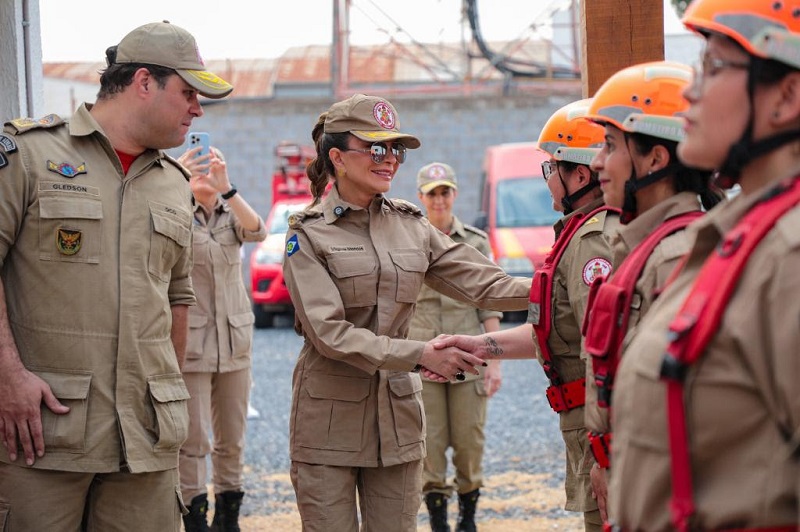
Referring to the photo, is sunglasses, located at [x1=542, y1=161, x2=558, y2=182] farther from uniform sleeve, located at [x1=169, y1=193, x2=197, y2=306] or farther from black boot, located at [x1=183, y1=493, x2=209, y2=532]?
black boot, located at [x1=183, y1=493, x2=209, y2=532]

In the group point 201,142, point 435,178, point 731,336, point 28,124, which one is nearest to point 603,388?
point 731,336

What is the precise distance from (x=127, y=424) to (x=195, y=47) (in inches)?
55.6

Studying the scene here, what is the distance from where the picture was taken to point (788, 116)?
1904 mm

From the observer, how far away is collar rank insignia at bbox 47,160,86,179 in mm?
3492

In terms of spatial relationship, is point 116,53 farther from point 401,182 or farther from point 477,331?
point 401,182

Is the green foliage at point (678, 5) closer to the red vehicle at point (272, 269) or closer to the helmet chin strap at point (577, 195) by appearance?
the red vehicle at point (272, 269)

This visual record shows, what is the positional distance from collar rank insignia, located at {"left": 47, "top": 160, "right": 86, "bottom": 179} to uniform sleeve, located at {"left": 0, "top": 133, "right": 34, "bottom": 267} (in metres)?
0.09

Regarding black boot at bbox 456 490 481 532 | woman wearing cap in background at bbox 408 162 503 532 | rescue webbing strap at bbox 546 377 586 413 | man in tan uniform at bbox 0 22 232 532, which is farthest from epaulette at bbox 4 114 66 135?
black boot at bbox 456 490 481 532

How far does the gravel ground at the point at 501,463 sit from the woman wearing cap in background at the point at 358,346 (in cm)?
264

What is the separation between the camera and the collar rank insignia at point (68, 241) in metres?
3.46

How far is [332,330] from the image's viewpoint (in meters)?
3.98

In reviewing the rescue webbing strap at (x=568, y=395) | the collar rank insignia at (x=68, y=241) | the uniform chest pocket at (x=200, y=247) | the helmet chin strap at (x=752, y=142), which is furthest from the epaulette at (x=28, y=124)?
the uniform chest pocket at (x=200, y=247)

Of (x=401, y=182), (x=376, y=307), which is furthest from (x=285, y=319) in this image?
(x=376, y=307)

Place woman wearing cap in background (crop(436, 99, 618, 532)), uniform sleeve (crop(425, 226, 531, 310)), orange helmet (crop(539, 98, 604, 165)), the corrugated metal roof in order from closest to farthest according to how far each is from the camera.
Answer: woman wearing cap in background (crop(436, 99, 618, 532)), orange helmet (crop(539, 98, 604, 165)), uniform sleeve (crop(425, 226, 531, 310)), the corrugated metal roof
